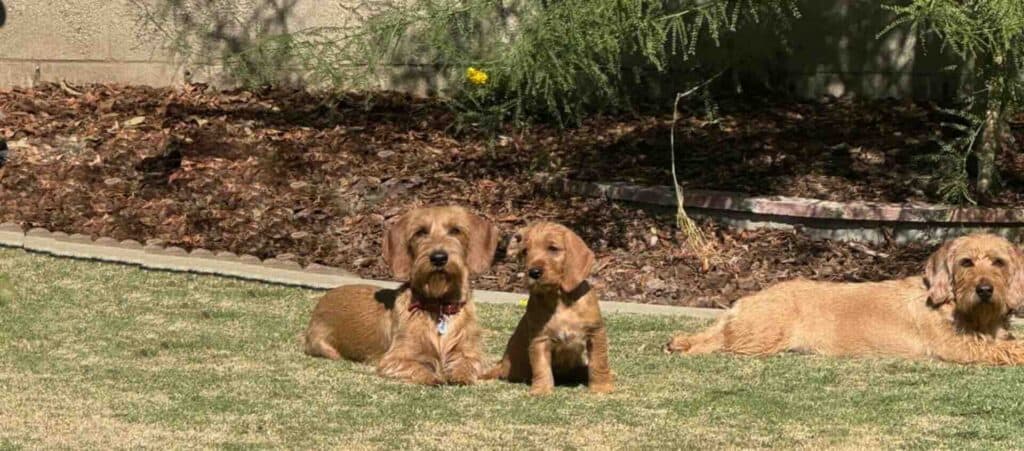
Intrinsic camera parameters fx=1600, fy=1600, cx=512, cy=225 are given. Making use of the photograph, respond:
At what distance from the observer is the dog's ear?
773cm

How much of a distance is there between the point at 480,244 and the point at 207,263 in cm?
390

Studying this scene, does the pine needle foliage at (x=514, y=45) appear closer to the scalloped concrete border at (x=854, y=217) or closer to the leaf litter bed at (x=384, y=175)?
the leaf litter bed at (x=384, y=175)

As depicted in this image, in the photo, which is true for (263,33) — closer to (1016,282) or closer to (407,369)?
(407,369)

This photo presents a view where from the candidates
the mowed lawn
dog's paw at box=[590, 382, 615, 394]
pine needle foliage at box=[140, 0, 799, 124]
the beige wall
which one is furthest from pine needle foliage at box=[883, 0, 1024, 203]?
dog's paw at box=[590, 382, 615, 394]

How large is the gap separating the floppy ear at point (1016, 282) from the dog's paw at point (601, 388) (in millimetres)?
2327

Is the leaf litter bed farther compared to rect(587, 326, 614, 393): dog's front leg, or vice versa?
the leaf litter bed

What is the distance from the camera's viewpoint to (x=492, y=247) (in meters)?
7.80

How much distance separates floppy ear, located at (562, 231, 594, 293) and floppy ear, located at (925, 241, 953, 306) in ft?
7.22

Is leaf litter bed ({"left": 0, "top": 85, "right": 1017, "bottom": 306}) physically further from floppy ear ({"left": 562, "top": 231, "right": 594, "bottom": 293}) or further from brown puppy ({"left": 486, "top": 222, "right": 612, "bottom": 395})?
floppy ear ({"left": 562, "top": 231, "right": 594, "bottom": 293})

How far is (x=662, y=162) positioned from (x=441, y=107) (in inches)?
103

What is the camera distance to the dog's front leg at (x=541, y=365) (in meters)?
7.19

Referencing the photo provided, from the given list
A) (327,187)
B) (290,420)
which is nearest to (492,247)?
(290,420)

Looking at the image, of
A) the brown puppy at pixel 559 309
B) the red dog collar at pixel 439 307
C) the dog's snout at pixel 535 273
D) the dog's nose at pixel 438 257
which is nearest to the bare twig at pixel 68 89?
the red dog collar at pixel 439 307

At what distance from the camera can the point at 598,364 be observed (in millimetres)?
7230
